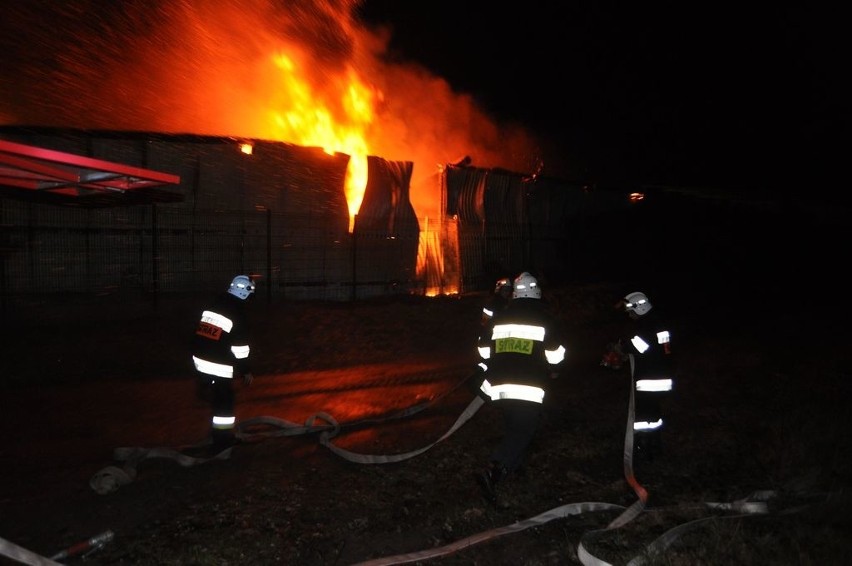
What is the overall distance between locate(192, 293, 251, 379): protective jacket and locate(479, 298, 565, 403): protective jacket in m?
2.41

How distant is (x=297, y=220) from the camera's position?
13.6 m

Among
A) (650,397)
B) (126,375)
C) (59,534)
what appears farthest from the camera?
(126,375)

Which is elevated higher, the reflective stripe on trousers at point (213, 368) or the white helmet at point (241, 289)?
the white helmet at point (241, 289)

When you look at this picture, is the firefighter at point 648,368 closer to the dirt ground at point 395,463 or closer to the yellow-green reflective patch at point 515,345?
the dirt ground at point 395,463

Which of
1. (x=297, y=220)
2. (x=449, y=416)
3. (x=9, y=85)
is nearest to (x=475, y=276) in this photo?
(x=297, y=220)

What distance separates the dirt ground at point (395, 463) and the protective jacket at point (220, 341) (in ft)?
2.80

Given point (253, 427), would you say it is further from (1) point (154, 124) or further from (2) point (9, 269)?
(1) point (154, 124)

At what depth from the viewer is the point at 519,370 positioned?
4.93 m

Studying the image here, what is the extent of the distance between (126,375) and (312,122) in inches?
466

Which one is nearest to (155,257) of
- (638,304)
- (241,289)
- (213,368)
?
(241,289)

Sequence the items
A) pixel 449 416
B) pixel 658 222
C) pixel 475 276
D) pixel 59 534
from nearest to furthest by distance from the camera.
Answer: pixel 59 534, pixel 449 416, pixel 475 276, pixel 658 222

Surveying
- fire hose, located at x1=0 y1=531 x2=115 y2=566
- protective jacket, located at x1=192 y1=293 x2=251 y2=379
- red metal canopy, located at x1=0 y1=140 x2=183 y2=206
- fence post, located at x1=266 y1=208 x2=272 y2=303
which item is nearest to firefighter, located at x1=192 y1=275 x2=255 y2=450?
protective jacket, located at x1=192 y1=293 x2=251 y2=379

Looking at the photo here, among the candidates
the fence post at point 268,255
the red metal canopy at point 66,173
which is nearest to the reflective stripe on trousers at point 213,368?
the red metal canopy at point 66,173

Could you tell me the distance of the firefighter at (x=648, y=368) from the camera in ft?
18.5
